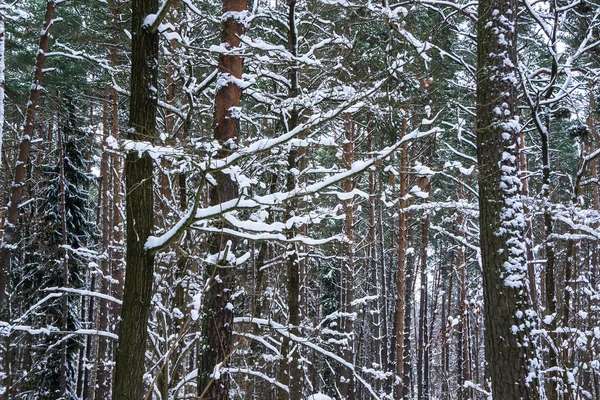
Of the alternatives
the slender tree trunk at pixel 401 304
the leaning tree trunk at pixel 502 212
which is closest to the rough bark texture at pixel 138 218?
the leaning tree trunk at pixel 502 212

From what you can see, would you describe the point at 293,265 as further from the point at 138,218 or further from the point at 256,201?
the point at 256,201

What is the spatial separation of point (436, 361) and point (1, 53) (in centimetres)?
3442

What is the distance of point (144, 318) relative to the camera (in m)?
2.97

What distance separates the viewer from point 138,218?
3.09 meters

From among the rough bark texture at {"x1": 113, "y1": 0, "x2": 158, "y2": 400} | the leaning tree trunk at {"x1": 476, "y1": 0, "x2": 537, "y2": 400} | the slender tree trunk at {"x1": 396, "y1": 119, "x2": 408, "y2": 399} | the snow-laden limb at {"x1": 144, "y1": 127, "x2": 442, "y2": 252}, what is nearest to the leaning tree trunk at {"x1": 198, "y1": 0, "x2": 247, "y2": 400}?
the rough bark texture at {"x1": 113, "y1": 0, "x2": 158, "y2": 400}

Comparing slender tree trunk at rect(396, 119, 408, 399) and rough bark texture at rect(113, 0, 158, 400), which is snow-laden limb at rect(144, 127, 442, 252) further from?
slender tree trunk at rect(396, 119, 408, 399)

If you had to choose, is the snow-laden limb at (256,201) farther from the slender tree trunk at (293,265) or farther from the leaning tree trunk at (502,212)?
the slender tree trunk at (293,265)

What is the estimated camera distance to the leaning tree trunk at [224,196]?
4695mm

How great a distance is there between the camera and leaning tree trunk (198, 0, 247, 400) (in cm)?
470

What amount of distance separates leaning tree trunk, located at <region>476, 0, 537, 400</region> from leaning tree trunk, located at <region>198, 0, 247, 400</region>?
263cm

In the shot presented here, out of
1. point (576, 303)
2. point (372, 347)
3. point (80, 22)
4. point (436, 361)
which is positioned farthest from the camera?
point (436, 361)

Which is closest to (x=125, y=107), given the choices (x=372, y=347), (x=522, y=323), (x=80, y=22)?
(x=80, y=22)

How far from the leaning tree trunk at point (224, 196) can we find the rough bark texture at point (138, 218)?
1388 mm

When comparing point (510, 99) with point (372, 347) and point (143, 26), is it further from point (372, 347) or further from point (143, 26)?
point (372, 347)
